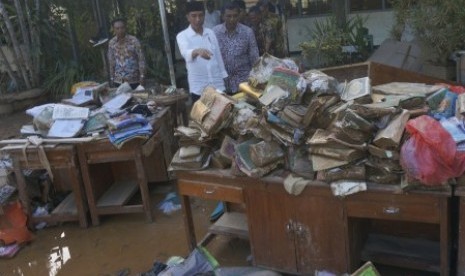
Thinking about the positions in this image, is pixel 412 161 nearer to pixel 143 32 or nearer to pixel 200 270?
pixel 200 270

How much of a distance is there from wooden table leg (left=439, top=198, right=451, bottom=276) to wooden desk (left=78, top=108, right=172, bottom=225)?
2694 millimetres

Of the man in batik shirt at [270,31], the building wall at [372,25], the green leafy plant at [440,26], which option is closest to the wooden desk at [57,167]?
the man in batik shirt at [270,31]

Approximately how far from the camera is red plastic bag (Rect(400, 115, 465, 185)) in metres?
2.58

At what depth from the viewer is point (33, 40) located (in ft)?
31.3

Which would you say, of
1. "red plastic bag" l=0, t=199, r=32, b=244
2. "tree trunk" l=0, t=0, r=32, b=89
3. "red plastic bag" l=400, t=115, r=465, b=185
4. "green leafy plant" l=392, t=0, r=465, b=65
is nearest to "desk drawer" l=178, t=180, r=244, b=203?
"red plastic bag" l=400, t=115, r=465, b=185

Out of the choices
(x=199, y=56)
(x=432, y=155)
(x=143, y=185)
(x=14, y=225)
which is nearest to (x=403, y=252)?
(x=432, y=155)

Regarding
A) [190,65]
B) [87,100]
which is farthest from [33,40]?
[190,65]

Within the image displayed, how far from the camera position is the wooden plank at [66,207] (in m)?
4.79

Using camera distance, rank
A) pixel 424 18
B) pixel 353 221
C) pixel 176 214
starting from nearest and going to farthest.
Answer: pixel 353 221
pixel 176 214
pixel 424 18

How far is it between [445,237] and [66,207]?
11.5 ft

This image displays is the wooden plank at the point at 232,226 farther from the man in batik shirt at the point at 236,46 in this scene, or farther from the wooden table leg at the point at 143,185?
the man in batik shirt at the point at 236,46

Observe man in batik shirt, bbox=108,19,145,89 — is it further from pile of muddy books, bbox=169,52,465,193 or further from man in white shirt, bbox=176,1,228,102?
pile of muddy books, bbox=169,52,465,193

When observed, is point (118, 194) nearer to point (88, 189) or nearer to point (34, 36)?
point (88, 189)

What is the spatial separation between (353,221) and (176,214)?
2148 mm
